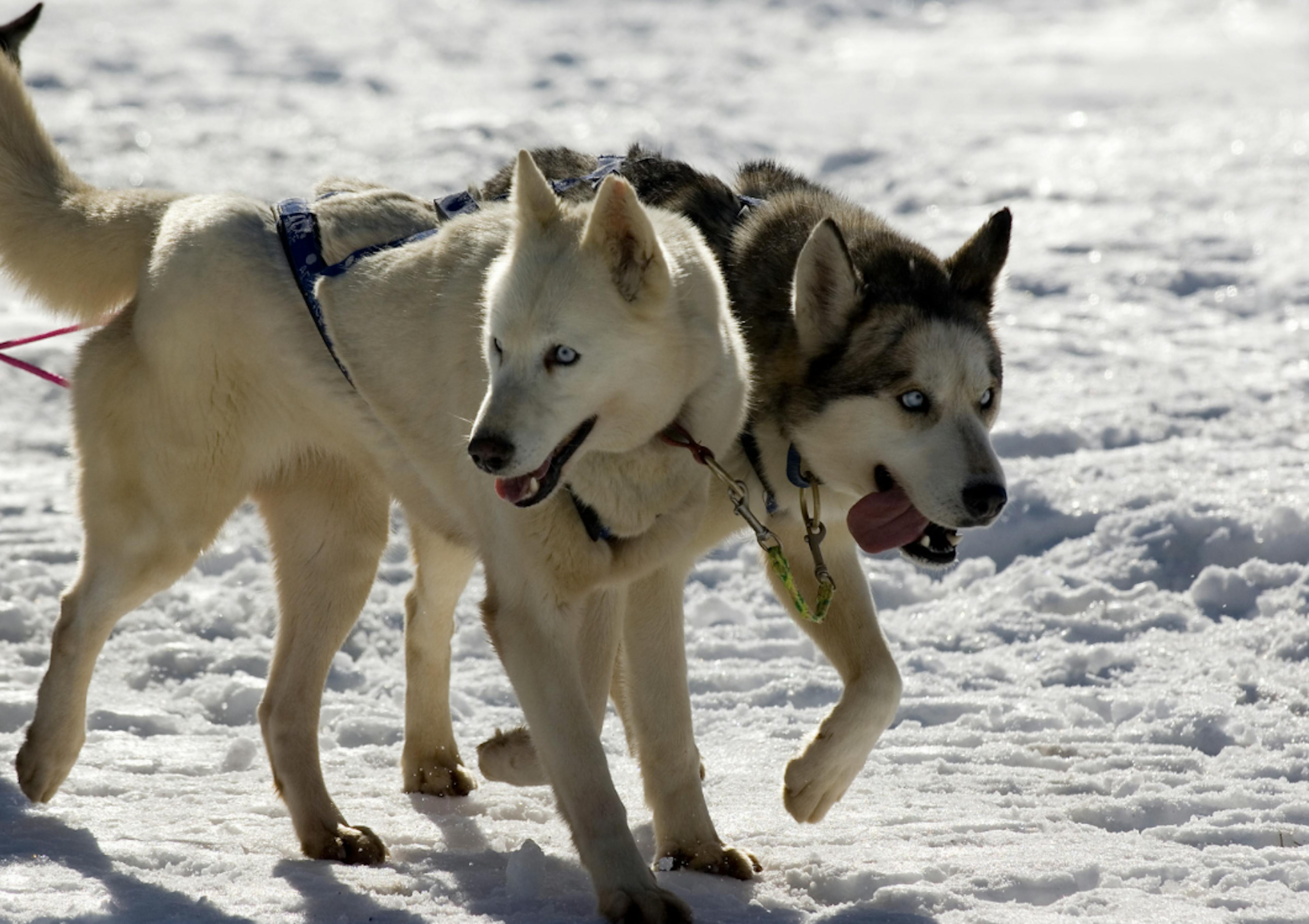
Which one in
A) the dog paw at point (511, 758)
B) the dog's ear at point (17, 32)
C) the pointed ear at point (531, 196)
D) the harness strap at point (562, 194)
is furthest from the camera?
the dog's ear at point (17, 32)

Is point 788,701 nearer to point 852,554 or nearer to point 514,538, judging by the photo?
point 852,554

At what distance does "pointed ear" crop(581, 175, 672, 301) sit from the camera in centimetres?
311

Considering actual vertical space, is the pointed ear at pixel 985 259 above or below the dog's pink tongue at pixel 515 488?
above

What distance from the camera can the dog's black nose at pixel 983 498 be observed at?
350 centimetres

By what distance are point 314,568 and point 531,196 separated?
1407mm

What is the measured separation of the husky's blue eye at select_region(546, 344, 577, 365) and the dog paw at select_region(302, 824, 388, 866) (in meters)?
1.34

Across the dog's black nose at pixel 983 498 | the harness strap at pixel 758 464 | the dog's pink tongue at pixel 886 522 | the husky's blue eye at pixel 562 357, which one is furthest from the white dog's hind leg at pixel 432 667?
the dog's black nose at pixel 983 498

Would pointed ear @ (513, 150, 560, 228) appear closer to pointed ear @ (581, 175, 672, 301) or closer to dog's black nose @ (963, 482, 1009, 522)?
pointed ear @ (581, 175, 672, 301)

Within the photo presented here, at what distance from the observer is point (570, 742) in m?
3.28

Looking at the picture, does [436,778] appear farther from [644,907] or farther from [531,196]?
[531,196]

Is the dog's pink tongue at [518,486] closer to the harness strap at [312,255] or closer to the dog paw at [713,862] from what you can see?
the harness strap at [312,255]

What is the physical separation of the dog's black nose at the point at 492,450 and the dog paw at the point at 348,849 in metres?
1.20

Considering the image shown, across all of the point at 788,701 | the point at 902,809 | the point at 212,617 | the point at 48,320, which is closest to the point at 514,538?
the point at 902,809

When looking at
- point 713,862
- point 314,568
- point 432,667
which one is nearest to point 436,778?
point 432,667
